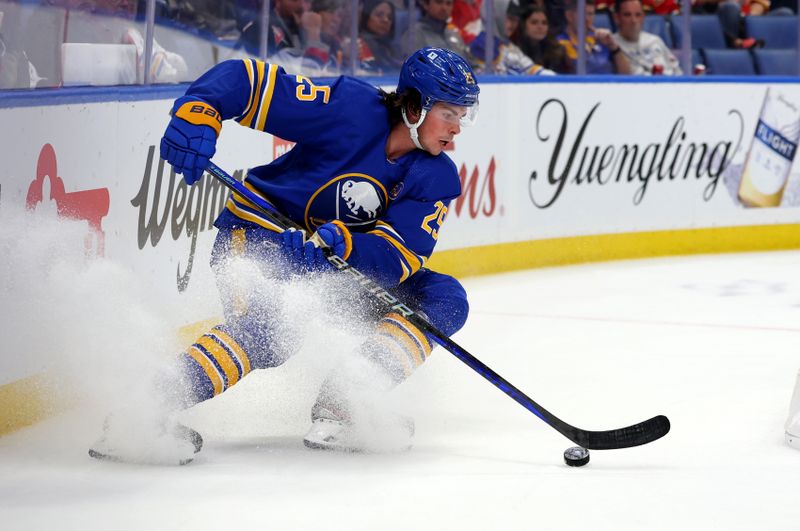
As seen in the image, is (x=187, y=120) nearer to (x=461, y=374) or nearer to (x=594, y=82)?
(x=461, y=374)

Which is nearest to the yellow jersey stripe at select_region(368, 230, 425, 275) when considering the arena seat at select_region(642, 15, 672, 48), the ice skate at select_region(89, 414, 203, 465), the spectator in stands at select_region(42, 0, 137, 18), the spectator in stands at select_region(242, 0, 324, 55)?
the ice skate at select_region(89, 414, 203, 465)

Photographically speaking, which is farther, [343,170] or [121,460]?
[343,170]

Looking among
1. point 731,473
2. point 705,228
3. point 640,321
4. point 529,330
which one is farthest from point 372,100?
point 705,228

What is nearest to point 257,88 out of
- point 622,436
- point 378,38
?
point 622,436

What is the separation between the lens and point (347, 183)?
2.84 meters

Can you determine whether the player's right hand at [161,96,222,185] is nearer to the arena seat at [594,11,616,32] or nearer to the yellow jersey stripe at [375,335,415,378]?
the yellow jersey stripe at [375,335,415,378]

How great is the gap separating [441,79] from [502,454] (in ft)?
2.82

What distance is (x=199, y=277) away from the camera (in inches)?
161

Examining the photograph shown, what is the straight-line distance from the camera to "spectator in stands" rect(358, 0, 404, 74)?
559 cm

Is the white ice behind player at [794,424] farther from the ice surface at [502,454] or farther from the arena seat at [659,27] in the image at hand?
the arena seat at [659,27]

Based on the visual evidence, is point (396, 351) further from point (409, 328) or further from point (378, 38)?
point (378, 38)

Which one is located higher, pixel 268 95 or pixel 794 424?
pixel 268 95

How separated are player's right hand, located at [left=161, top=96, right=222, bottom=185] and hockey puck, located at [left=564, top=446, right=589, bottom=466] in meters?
1.00

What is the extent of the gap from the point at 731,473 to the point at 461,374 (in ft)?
4.17
